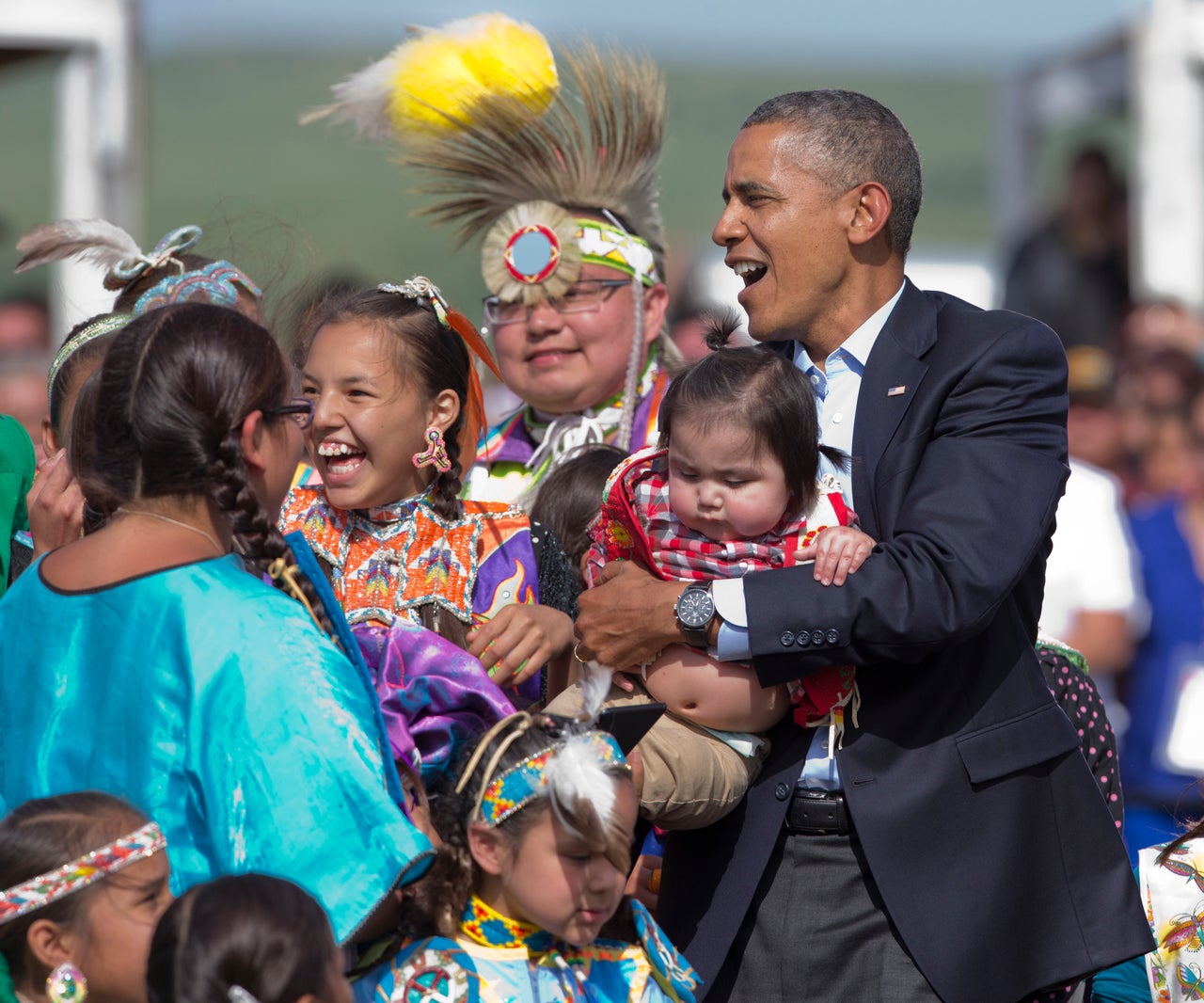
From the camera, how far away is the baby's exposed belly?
128 inches

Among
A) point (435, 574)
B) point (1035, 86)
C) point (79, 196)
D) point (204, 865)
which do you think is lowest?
point (204, 865)

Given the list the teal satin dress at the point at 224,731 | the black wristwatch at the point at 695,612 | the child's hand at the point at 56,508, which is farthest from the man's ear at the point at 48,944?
the black wristwatch at the point at 695,612

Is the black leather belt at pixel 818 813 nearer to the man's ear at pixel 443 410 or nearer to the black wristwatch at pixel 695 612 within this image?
the black wristwatch at pixel 695 612

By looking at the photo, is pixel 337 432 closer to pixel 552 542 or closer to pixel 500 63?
pixel 552 542

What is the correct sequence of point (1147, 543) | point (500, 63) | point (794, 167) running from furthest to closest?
point (1147, 543)
point (500, 63)
point (794, 167)

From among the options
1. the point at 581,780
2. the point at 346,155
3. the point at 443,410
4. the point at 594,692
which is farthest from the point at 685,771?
the point at 346,155

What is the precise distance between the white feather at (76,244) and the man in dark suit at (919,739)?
1.54 meters

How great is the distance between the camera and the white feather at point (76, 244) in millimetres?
4051

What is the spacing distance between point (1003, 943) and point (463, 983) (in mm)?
1026

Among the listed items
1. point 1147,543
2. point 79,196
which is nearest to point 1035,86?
point 1147,543

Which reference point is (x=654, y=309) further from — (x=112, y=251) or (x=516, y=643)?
(x=516, y=643)

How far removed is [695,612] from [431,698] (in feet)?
Answer: 1.66

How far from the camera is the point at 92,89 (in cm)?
805

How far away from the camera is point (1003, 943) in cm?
322
